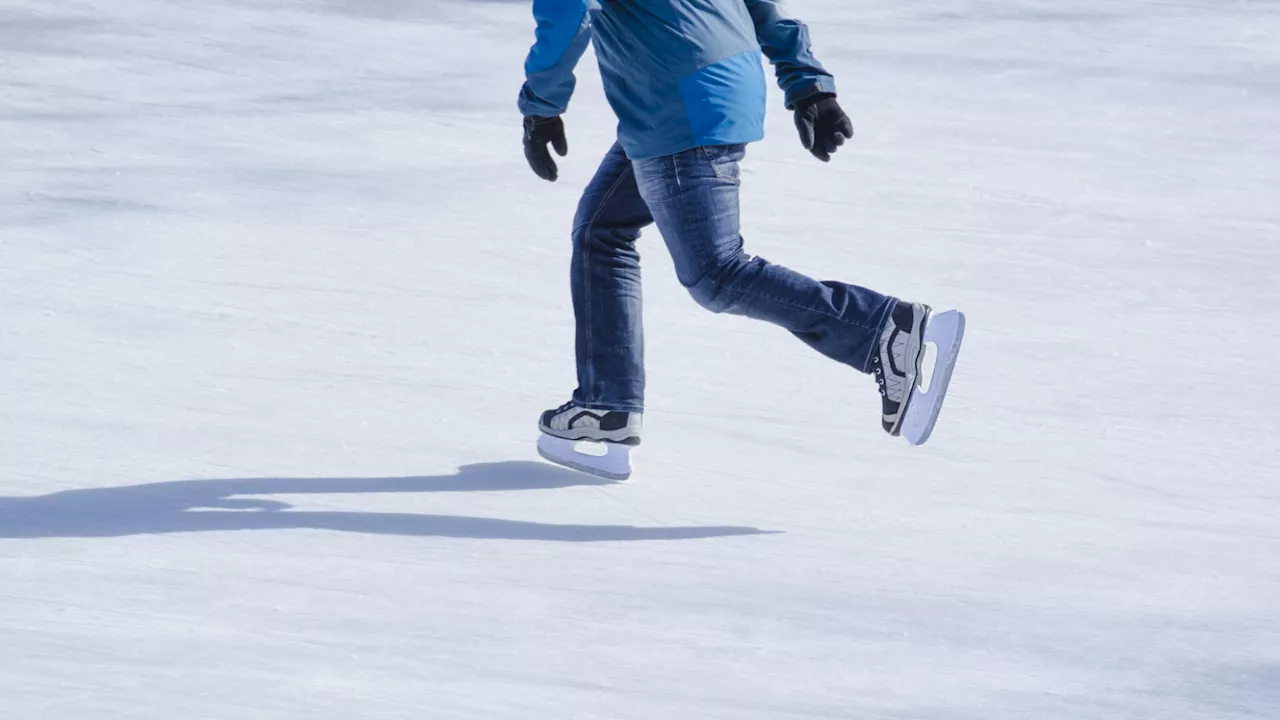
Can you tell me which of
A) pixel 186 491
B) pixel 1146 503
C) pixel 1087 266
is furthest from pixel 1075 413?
pixel 186 491

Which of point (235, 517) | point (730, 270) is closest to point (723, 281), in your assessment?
point (730, 270)

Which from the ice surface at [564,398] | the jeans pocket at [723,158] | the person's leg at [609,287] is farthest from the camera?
the person's leg at [609,287]

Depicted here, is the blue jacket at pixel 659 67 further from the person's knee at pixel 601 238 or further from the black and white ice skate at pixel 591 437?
the black and white ice skate at pixel 591 437

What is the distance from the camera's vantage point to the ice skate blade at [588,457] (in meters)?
4.12

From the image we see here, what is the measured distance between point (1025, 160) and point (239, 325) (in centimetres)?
284

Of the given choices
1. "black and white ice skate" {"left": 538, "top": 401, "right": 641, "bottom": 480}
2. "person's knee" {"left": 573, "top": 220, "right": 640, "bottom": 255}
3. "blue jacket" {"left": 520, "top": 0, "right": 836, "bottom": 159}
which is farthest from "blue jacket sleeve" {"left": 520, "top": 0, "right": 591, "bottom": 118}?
"black and white ice skate" {"left": 538, "top": 401, "right": 641, "bottom": 480}

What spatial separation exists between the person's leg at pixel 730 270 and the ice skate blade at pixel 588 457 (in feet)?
1.34

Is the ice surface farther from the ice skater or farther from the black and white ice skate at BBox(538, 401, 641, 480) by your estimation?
the ice skater

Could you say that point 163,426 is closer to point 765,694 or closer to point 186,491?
point 186,491

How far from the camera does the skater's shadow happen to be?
376cm

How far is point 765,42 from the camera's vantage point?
4020 mm

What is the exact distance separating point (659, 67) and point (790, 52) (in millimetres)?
347

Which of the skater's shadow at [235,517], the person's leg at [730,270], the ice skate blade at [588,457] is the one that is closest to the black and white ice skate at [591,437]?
the ice skate blade at [588,457]

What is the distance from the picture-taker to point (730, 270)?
152 inches
